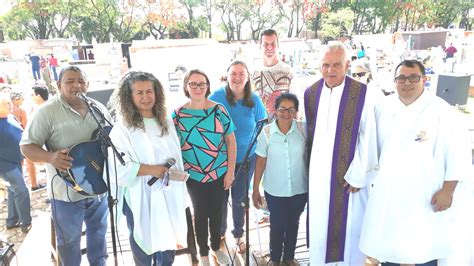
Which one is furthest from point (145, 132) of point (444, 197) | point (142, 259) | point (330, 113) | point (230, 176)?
point (444, 197)

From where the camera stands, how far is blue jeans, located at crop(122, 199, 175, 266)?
2216mm

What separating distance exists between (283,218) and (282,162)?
0.44m

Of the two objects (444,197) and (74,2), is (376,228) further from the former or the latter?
(74,2)

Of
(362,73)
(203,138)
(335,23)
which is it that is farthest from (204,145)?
(335,23)

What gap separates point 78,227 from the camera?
230 centimetres

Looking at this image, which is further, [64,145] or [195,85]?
[195,85]

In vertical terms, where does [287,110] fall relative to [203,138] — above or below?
above

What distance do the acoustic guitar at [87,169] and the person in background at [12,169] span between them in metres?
1.93

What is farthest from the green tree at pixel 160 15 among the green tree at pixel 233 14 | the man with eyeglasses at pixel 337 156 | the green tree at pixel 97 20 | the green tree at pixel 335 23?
the man with eyeglasses at pixel 337 156

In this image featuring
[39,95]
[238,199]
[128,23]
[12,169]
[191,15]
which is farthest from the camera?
[128,23]

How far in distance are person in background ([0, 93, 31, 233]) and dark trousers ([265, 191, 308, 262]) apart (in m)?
2.76

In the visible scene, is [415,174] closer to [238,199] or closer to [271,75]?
[238,199]

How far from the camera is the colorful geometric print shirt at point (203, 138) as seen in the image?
2279 mm

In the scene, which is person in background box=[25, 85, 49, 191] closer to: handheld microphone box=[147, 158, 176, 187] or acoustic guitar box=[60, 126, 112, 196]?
acoustic guitar box=[60, 126, 112, 196]
